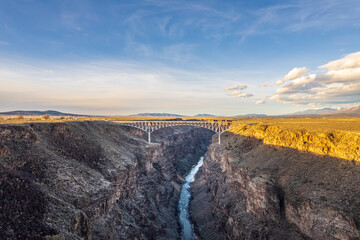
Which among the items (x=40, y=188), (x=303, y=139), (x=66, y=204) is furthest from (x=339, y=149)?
(x=40, y=188)

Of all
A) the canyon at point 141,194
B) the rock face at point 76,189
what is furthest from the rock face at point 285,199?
the rock face at point 76,189

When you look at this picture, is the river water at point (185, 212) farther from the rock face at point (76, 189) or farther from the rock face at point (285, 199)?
the rock face at point (285, 199)

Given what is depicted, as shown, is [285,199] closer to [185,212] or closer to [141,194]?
[141,194]

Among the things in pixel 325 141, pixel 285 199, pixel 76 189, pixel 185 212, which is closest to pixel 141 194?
pixel 185 212

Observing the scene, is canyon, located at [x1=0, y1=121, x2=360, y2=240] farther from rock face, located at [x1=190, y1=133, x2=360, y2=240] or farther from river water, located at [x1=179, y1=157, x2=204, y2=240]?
river water, located at [x1=179, y1=157, x2=204, y2=240]

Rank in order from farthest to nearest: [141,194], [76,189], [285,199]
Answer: [141,194] → [285,199] → [76,189]

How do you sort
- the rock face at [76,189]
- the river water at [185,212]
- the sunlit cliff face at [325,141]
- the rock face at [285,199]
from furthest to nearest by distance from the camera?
1. the river water at [185,212]
2. the sunlit cliff face at [325,141]
3. the rock face at [285,199]
4. the rock face at [76,189]
